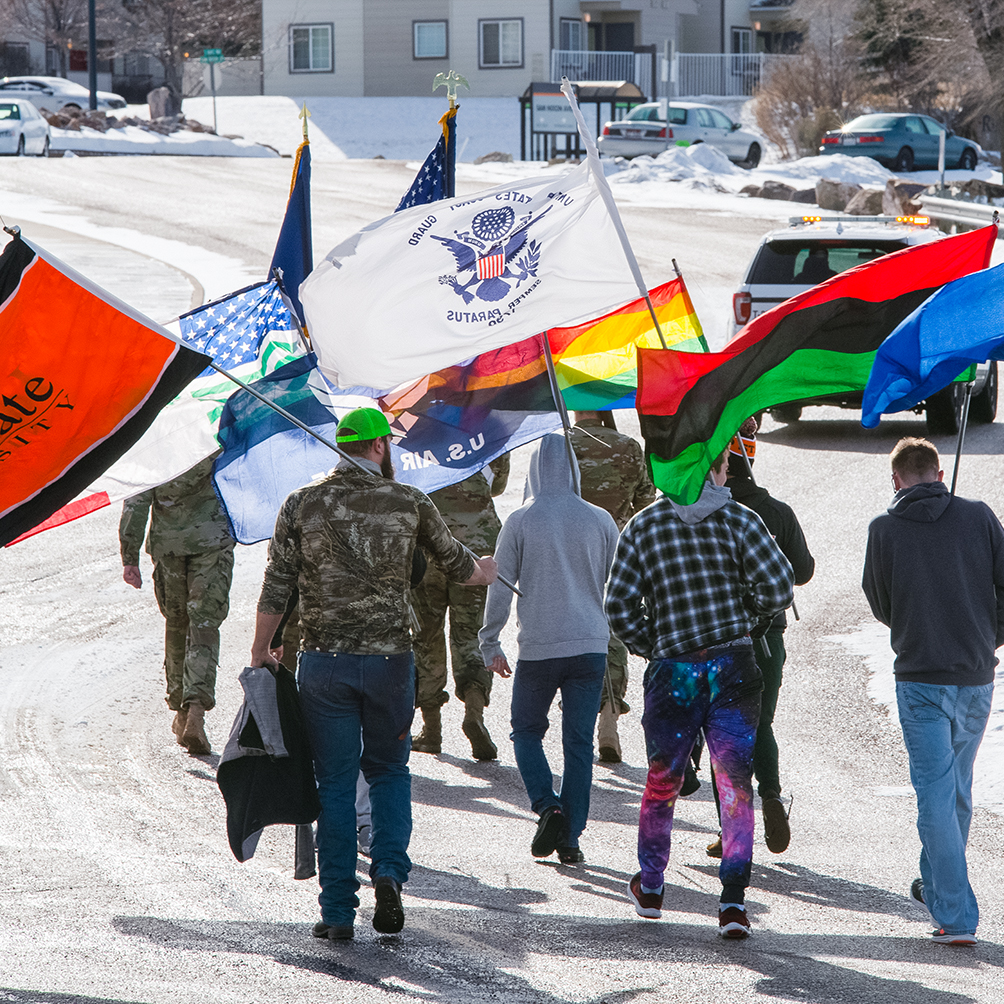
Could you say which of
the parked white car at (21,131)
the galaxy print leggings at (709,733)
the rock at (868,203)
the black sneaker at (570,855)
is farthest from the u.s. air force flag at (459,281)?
the parked white car at (21,131)

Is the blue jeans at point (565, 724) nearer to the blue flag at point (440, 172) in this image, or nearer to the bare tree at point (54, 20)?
the blue flag at point (440, 172)

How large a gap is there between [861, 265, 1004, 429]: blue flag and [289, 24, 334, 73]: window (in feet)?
167

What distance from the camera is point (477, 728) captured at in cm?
754

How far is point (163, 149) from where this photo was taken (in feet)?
142

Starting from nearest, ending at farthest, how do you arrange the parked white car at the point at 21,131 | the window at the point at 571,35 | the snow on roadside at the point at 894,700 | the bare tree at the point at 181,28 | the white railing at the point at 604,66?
the snow on roadside at the point at 894,700 → the parked white car at the point at 21,131 → the white railing at the point at 604,66 → the window at the point at 571,35 → the bare tree at the point at 181,28

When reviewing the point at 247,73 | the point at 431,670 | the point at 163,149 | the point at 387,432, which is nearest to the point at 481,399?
the point at 431,670

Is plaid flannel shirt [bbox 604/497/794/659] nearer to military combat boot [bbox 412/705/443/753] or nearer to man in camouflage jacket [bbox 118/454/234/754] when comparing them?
military combat boot [bbox 412/705/443/753]

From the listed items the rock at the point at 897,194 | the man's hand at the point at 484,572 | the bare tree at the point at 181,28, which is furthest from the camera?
the bare tree at the point at 181,28

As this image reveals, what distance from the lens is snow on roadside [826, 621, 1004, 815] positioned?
22.8 feet

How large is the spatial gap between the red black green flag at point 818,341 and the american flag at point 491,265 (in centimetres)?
113

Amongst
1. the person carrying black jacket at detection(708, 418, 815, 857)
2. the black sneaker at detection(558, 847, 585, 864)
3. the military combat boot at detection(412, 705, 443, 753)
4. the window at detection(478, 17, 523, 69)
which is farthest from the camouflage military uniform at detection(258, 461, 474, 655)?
the window at detection(478, 17, 523, 69)

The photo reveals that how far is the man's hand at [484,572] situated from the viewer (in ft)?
18.6

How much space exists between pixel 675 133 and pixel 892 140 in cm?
581

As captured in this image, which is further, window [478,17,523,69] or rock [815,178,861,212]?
window [478,17,523,69]
